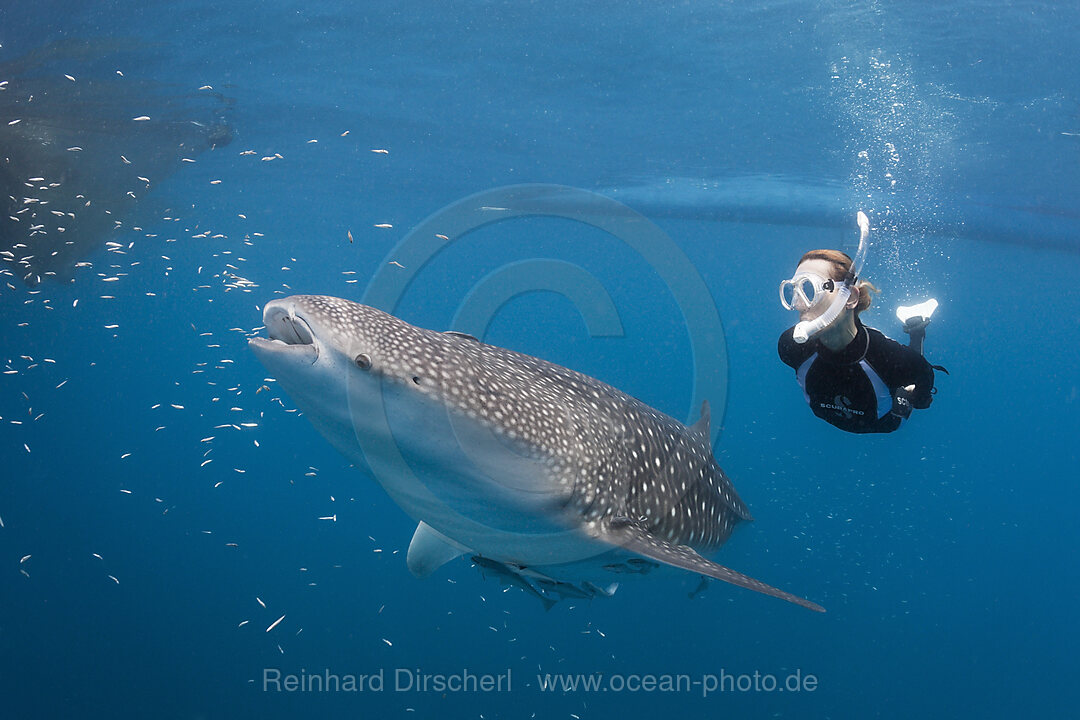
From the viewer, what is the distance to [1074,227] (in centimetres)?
2084

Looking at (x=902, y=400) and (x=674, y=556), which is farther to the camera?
(x=902, y=400)

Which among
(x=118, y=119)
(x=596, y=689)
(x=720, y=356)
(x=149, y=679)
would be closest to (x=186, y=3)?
(x=118, y=119)

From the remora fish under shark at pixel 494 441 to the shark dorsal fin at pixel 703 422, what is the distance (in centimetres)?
111

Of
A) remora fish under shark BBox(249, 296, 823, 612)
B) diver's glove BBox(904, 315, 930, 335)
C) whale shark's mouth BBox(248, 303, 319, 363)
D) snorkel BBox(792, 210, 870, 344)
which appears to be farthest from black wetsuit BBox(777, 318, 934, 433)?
whale shark's mouth BBox(248, 303, 319, 363)

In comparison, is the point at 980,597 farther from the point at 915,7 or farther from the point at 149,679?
the point at 149,679

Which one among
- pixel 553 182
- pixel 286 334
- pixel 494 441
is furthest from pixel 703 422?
pixel 553 182

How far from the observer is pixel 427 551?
4.91 metres

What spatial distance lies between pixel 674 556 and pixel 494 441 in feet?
4.04

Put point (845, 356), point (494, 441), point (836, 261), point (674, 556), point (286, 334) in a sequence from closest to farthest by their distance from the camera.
Result: point (286, 334) < point (494, 441) < point (674, 556) < point (836, 261) < point (845, 356)

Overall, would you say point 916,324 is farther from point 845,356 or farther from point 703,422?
point 703,422

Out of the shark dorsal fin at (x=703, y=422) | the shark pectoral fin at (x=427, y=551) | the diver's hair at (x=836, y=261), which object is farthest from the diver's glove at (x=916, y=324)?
the shark pectoral fin at (x=427, y=551)

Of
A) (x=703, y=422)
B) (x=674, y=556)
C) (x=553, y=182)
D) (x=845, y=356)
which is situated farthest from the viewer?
(x=553, y=182)

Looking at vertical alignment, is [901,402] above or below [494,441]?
above

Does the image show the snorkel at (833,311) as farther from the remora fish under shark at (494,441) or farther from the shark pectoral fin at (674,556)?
the shark pectoral fin at (674,556)
